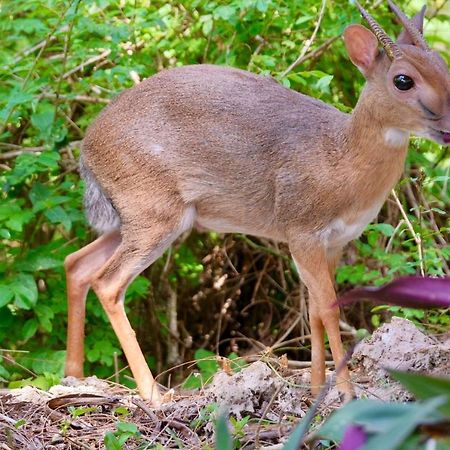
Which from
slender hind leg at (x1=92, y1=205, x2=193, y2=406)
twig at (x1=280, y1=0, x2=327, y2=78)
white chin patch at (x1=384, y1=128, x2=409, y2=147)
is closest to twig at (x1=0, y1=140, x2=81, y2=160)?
slender hind leg at (x1=92, y1=205, x2=193, y2=406)

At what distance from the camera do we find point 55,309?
19.5ft

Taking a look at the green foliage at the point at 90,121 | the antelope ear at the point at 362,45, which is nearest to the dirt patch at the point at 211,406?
the green foliage at the point at 90,121

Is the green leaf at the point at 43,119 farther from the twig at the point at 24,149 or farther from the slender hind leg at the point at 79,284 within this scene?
the slender hind leg at the point at 79,284

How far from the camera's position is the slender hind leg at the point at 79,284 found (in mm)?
5375

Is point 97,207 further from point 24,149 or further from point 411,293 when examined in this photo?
point 411,293

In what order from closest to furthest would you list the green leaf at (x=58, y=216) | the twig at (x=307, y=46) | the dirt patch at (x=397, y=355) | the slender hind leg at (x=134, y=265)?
the dirt patch at (x=397, y=355) → the slender hind leg at (x=134, y=265) → the green leaf at (x=58, y=216) → the twig at (x=307, y=46)

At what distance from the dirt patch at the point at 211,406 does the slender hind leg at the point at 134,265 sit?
263mm

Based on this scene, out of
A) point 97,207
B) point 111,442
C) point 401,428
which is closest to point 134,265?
point 97,207

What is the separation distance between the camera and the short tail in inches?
209

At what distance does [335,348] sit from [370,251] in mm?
1591

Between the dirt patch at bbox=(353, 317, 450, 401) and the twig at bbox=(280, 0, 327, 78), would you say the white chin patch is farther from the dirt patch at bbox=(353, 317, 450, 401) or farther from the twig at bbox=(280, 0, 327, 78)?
the twig at bbox=(280, 0, 327, 78)

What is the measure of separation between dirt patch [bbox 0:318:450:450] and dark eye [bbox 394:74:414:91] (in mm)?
1104

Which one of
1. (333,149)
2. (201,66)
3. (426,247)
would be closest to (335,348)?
(333,149)

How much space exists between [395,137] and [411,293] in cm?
251
